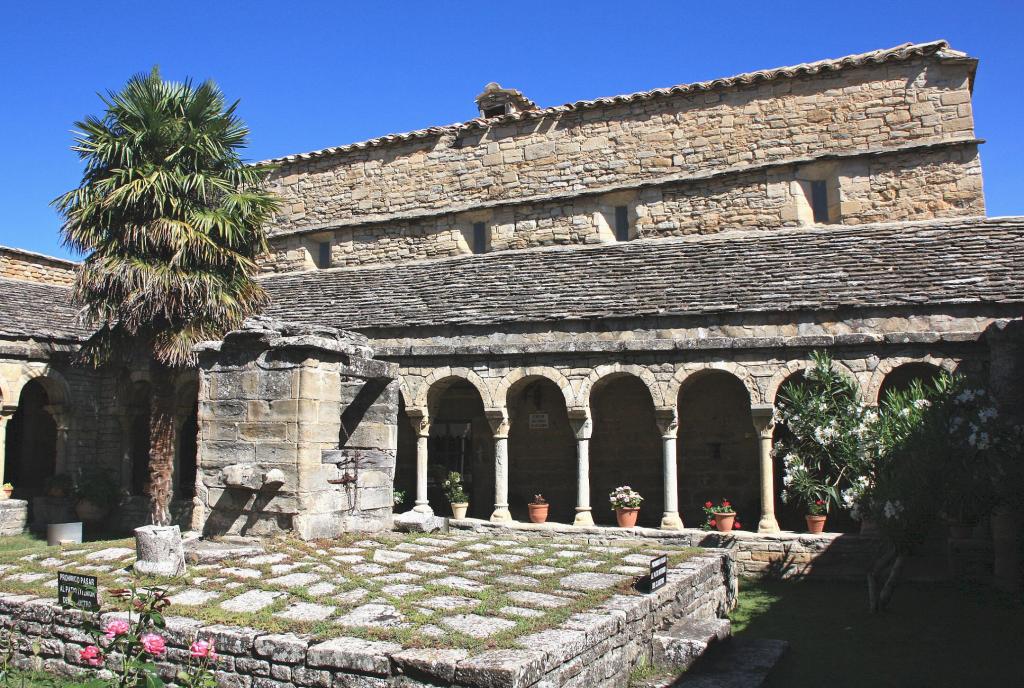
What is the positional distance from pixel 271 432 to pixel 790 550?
7.00 meters

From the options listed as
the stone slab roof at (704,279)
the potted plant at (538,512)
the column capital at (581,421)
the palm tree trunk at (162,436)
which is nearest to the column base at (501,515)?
the potted plant at (538,512)

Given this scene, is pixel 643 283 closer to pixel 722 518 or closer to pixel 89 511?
pixel 722 518

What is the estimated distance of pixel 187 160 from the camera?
42.0 feet

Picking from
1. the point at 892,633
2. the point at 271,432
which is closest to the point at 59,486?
the point at 271,432

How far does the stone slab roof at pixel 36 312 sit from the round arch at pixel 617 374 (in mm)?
8856

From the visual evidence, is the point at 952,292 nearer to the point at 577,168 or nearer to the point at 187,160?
the point at 577,168

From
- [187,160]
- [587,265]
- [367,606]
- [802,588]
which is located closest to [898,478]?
[802,588]

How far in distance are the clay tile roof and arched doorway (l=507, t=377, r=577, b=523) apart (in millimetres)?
5558

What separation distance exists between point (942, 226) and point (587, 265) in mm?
5643

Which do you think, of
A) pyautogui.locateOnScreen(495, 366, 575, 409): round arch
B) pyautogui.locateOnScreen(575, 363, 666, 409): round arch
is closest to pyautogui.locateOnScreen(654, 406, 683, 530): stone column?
pyautogui.locateOnScreen(575, 363, 666, 409): round arch

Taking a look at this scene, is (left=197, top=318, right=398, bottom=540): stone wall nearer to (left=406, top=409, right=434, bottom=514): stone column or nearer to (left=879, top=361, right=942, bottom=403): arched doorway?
(left=406, top=409, right=434, bottom=514): stone column

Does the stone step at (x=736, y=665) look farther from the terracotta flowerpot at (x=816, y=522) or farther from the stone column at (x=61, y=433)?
the stone column at (x=61, y=433)

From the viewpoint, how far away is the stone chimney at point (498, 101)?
17.1 metres

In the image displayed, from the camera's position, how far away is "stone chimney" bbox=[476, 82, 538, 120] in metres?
17.1
